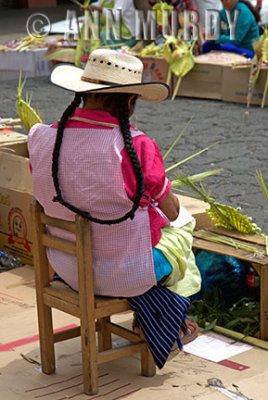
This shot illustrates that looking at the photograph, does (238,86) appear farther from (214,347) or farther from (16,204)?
(214,347)

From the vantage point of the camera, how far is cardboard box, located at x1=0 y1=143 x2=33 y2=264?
4.13 metres

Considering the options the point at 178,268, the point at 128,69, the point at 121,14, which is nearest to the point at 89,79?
the point at 128,69

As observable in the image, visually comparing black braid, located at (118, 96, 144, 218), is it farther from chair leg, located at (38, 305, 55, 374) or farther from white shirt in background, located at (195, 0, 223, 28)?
white shirt in background, located at (195, 0, 223, 28)

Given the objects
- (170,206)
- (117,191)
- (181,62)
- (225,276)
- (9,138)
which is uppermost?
(117,191)

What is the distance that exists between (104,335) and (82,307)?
0.42 meters

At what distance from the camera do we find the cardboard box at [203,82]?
341 inches

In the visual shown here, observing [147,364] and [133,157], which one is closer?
[133,157]

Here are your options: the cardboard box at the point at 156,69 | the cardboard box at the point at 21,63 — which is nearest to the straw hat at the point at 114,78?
the cardboard box at the point at 156,69

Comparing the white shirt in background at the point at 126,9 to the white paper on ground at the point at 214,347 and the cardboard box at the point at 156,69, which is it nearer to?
the cardboard box at the point at 156,69

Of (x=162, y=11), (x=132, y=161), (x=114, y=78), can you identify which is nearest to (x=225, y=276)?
(x=132, y=161)

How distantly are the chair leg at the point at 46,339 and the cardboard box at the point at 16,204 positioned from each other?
1.30 meters

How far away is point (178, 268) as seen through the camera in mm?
2803

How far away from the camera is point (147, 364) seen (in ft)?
9.27

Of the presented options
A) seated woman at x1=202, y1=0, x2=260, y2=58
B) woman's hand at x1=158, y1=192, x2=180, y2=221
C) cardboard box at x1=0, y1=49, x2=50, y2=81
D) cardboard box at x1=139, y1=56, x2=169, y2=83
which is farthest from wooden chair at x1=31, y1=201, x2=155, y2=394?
cardboard box at x1=0, y1=49, x2=50, y2=81
